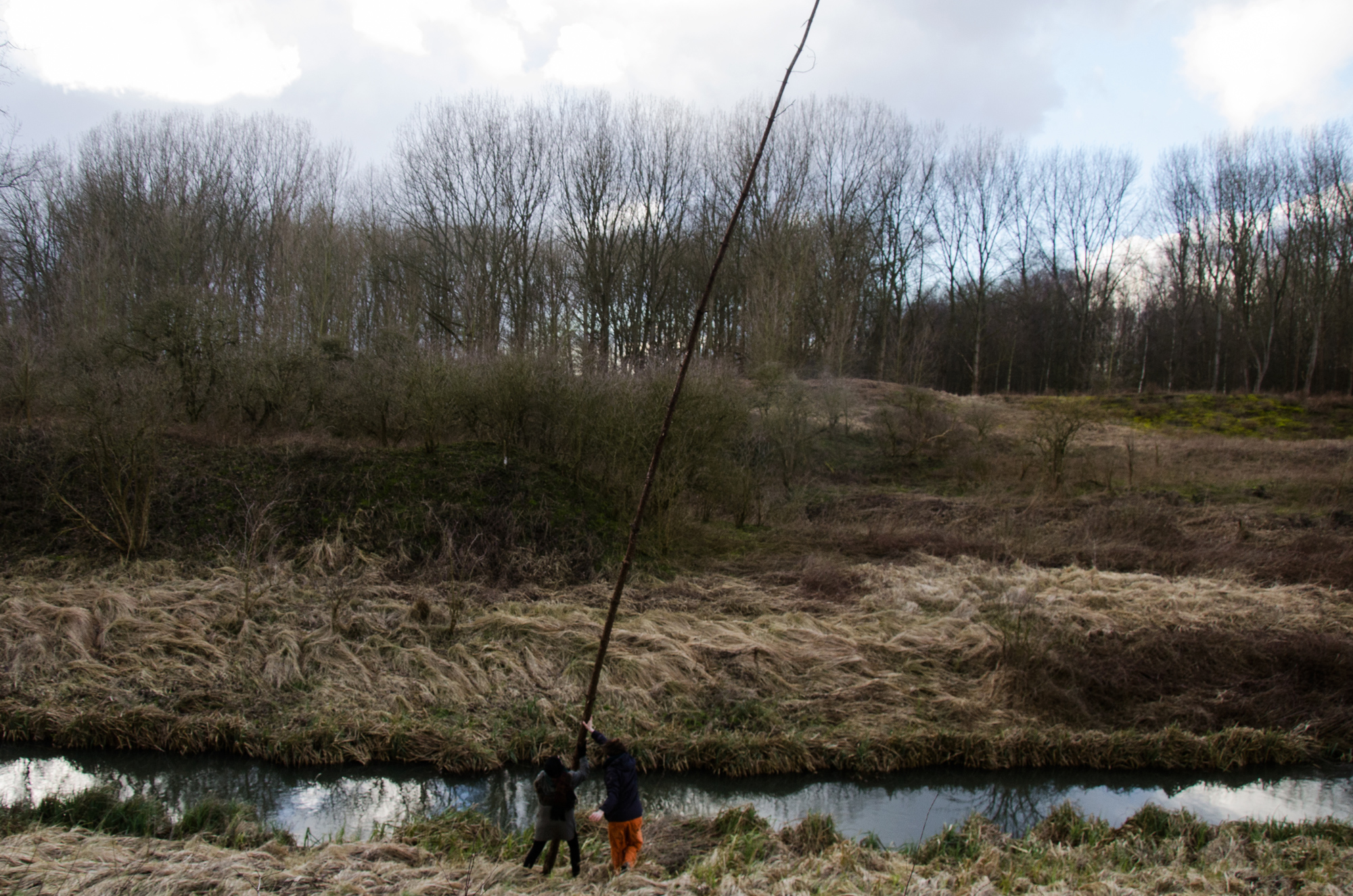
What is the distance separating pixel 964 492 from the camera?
825 inches

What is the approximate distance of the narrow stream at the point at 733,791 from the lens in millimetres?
6277

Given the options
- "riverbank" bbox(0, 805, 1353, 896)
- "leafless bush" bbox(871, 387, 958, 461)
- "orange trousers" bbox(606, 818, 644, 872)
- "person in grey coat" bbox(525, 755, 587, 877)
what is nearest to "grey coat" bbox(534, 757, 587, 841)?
"person in grey coat" bbox(525, 755, 587, 877)

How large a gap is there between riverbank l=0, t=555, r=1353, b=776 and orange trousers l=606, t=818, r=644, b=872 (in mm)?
2669

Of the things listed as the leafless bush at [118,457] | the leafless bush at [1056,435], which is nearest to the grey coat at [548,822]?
the leafless bush at [118,457]

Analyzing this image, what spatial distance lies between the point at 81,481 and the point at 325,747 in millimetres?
8555

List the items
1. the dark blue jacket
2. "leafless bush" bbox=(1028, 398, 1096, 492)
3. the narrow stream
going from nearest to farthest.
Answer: the dark blue jacket < the narrow stream < "leafless bush" bbox=(1028, 398, 1096, 492)

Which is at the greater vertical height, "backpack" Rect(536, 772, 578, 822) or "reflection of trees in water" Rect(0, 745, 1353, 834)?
"backpack" Rect(536, 772, 578, 822)

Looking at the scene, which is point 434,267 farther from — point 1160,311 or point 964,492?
point 1160,311

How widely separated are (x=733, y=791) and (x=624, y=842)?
8.63 ft

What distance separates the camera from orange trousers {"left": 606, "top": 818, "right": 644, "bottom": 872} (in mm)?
4426

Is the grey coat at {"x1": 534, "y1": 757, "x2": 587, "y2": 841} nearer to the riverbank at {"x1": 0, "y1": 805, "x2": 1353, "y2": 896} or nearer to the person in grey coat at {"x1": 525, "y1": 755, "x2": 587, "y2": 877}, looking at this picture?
the person in grey coat at {"x1": 525, "y1": 755, "x2": 587, "y2": 877}

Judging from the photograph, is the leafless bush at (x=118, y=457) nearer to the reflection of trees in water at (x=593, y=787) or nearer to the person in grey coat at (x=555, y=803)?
the reflection of trees in water at (x=593, y=787)

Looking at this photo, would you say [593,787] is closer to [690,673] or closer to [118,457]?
[690,673]

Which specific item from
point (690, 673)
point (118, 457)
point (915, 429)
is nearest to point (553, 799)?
point (690, 673)
